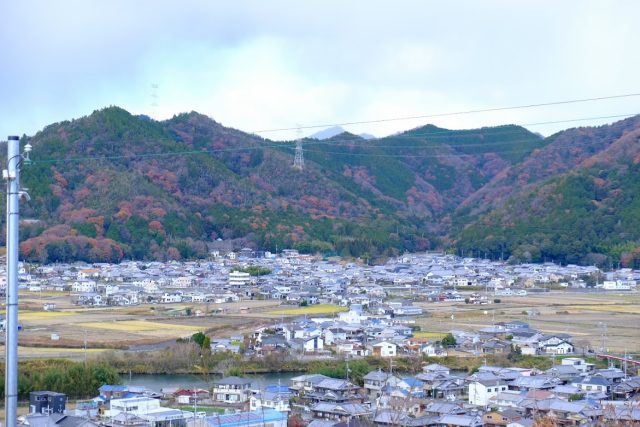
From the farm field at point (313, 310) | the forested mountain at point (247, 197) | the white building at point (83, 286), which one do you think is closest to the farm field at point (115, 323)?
the farm field at point (313, 310)

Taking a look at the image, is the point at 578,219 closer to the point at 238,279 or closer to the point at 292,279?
Result: the point at 292,279

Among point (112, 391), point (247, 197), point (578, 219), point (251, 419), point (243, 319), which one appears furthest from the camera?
point (247, 197)

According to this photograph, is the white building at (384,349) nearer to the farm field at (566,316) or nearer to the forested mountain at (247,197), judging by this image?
the farm field at (566,316)

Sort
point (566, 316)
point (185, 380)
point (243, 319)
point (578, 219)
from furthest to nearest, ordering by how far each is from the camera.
Result: point (578, 219) → point (566, 316) → point (243, 319) → point (185, 380)

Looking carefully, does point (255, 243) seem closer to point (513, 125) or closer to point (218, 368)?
point (218, 368)

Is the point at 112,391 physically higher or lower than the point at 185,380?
higher

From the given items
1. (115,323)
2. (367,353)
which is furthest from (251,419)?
(115,323)

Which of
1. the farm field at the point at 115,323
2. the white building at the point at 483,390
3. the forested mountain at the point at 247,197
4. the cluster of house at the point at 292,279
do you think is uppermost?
the forested mountain at the point at 247,197

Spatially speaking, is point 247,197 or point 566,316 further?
point 247,197
